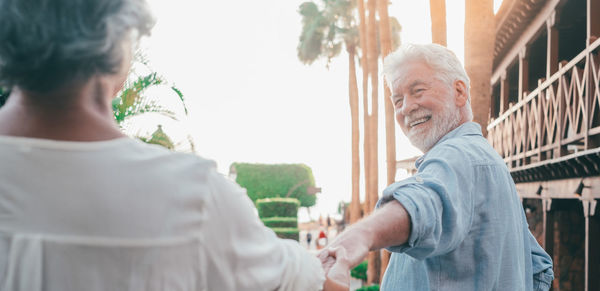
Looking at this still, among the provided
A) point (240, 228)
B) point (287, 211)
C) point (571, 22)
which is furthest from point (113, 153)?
point (287, 211)

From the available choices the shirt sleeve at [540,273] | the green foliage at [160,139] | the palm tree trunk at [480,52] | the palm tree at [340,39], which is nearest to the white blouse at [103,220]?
the shirt sleeve at [540,273]

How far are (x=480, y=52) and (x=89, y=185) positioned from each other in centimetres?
663

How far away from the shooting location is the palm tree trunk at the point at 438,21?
8.38 metres

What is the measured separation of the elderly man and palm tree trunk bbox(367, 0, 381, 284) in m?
15.1

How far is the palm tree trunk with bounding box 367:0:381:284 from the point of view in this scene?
17.7m

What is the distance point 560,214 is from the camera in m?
12.3

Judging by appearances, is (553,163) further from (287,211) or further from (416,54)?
(287,211)

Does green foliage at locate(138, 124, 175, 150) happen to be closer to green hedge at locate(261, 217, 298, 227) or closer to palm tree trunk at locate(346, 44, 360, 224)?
palm tree trunk at locate(346, 44, 360, 224)

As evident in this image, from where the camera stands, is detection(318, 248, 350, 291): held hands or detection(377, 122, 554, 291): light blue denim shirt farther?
detection(377, 122, 554, 291): light blue denim shirt

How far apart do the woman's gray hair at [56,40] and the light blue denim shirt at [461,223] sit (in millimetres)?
992

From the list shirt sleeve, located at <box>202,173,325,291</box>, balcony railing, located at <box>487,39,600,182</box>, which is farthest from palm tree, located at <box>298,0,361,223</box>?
shirt sleeve, located at <box>202,173,325,291</box>

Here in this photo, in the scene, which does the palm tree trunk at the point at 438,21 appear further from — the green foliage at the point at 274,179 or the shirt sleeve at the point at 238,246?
→ the green foliage at the point at 274,179

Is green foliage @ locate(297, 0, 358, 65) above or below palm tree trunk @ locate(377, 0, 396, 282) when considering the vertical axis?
above

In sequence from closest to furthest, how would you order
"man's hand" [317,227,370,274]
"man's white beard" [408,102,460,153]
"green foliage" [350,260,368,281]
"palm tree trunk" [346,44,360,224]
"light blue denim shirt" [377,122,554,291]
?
"man's hand" [317,227,370,274], "light blue denim shirt" [377,122,554,291], "man's white beard" [408,102,460,153], "green foliage" [350,260,368,281], "palm tree trunk" [346,44,360,224]
